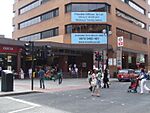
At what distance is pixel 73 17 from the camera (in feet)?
181

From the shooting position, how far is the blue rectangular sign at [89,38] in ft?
179

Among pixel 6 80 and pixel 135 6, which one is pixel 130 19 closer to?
pixel 135 6

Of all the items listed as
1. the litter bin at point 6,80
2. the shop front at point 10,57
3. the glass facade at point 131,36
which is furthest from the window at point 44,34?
the litter bin at point 6,80

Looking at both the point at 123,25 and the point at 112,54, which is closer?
the point at 112,54

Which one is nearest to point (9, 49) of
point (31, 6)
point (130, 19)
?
point (31, 6)

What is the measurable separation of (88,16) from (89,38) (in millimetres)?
3351

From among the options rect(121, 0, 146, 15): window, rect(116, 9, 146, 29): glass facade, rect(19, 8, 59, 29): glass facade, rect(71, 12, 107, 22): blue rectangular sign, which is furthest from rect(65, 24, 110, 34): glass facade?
rect(121, 0, 146, 15): window

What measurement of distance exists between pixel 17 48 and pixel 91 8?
15.9 meters

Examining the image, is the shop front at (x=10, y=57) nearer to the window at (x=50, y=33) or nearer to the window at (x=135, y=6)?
the window at (x=50, y=33)

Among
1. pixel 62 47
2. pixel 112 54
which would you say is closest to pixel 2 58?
pixel 62 47

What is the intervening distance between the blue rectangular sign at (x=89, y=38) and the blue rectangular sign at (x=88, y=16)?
2154mm

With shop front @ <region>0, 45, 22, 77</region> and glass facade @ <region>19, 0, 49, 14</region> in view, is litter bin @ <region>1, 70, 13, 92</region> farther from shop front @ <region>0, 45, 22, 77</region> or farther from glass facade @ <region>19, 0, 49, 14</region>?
glass facade @ <region>19, 0, 49, 14</region>

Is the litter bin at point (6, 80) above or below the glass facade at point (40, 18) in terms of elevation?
below

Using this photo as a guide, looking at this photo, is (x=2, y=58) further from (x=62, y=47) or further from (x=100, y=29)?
(x=100, y=29)
